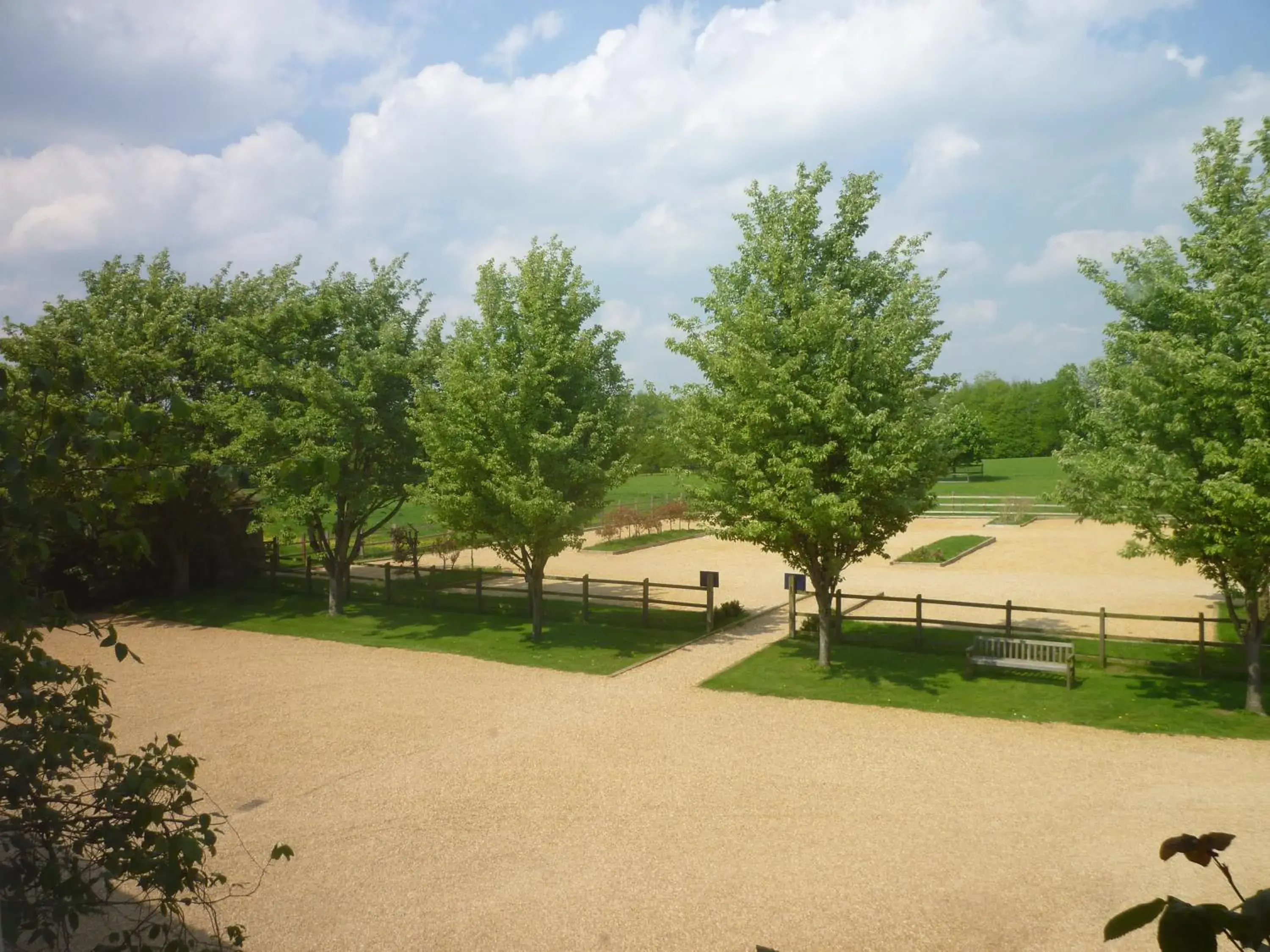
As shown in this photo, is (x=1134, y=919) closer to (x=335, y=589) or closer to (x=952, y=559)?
(x=335, y=589)

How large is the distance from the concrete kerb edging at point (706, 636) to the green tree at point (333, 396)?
6951mm

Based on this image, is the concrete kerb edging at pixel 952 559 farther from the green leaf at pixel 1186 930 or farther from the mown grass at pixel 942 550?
the green leaf at pixel 1186 930

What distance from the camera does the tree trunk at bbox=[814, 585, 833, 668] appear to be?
1684cm

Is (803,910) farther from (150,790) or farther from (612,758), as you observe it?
(150,790)

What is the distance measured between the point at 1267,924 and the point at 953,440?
1552 centimetres

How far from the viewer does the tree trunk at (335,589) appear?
23.6 meters

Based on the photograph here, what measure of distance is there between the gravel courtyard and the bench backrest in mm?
2664

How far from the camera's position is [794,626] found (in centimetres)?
1958

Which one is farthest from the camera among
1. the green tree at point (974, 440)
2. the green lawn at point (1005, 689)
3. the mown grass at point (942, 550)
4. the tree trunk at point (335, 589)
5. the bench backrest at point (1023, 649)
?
the green tree at point (974, 440)

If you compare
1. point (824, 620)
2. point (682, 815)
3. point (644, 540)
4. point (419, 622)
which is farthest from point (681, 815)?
point (644, 540)

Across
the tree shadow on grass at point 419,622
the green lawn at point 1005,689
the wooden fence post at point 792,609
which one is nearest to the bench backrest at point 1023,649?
the green lawn at point 1005,689

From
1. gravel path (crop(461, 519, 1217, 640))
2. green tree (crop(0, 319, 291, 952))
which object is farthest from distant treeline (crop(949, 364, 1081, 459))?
green tree (crop(0, 319, 291, 952))

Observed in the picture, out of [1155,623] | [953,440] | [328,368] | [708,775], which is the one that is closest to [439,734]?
[708,775]

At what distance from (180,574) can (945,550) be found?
85.1 feet
